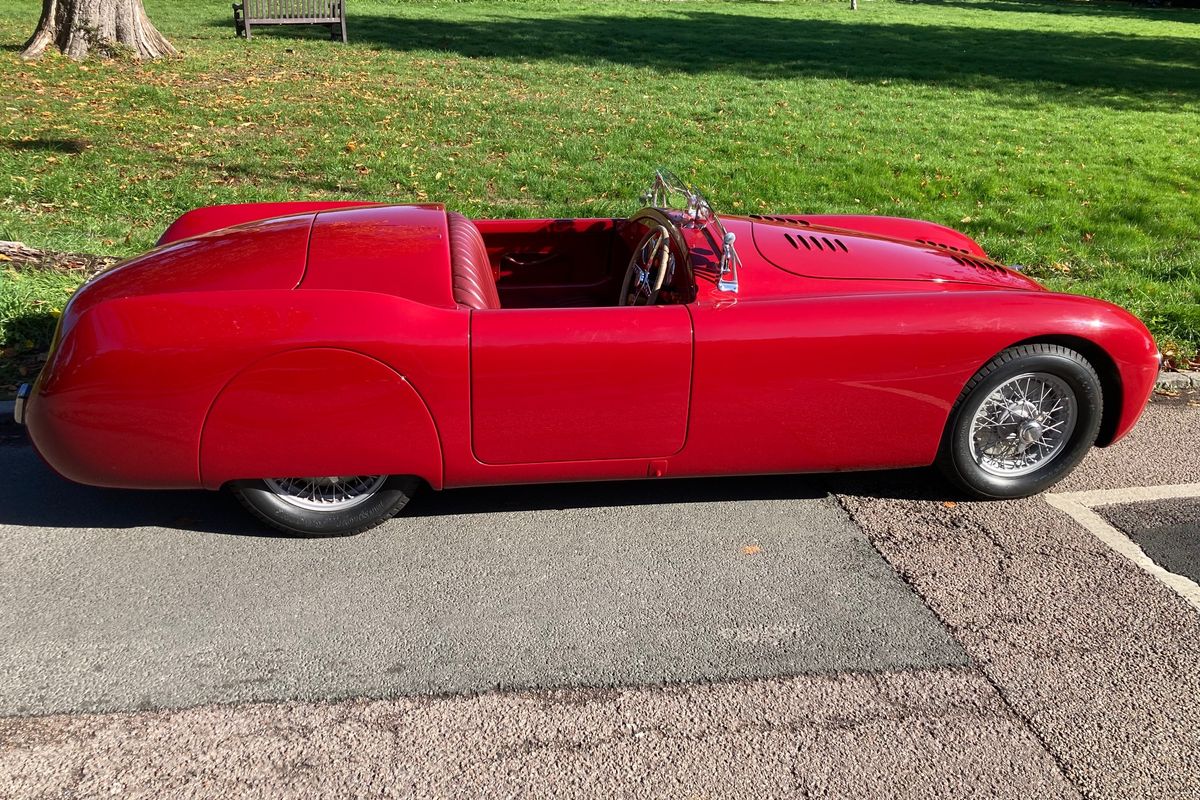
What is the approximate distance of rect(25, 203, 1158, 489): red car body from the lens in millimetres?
3076

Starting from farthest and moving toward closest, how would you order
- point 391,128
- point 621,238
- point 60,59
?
point 60,59 < point 391,128 < point 621,238

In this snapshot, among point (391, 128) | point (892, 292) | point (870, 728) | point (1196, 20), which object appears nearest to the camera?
point (870, 728)

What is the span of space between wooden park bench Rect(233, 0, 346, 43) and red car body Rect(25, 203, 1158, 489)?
538 inches

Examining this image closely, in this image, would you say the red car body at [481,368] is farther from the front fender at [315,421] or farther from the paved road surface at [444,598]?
the paved road surface at [444,598]

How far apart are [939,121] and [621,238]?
26.5 ft

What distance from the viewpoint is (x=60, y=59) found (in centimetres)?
1223

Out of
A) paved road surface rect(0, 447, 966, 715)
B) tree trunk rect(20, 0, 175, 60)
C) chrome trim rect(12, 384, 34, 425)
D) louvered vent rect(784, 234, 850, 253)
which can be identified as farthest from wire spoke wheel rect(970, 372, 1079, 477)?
tree trunk rect(20, 0, 175, 60)

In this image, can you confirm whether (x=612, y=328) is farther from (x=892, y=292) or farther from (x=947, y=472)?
(x=947, y=472)

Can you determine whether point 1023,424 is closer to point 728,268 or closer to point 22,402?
point 728,268

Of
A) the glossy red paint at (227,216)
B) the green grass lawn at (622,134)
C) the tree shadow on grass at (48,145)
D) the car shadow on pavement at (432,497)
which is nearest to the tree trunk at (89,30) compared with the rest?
the green grass lawn at (622,134)

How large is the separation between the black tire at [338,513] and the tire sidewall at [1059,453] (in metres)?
1.99

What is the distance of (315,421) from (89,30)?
39.3 ft

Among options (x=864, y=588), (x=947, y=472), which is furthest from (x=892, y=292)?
(x=864, y=588)

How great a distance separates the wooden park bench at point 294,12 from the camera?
51.5 feet
